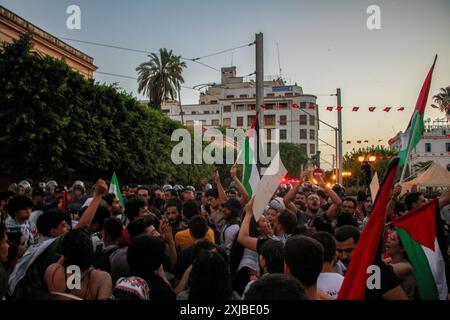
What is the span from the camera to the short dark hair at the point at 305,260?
2.63 meters

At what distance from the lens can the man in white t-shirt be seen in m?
3.13

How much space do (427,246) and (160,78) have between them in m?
36.7

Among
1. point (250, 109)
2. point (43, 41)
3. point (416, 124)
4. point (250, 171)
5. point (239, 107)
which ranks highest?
point (239, 107)

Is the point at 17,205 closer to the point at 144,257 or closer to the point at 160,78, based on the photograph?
the point at 144,257

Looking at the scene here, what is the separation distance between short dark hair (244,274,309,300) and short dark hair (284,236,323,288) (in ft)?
1.72

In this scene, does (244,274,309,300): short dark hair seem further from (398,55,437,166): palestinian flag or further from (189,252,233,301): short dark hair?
(398,55,437,166): palestinian flag

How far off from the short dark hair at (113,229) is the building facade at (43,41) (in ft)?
47.2

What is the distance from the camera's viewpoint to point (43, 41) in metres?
24.8

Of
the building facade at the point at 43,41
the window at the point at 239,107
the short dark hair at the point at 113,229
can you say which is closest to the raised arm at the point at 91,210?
the short dark hair at the point at 113,229

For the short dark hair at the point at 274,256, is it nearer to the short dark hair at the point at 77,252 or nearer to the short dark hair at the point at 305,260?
the short dark hair at the point at 305,260

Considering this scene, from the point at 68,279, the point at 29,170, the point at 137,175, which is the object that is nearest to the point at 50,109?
the point at 29,170

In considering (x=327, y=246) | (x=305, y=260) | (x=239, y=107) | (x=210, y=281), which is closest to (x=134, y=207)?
(x=327, y=246)

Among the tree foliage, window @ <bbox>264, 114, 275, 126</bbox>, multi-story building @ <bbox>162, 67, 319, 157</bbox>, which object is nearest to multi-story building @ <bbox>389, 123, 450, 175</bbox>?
multi-story building @ <bbox>162, 67, 319, 157</bbox>
